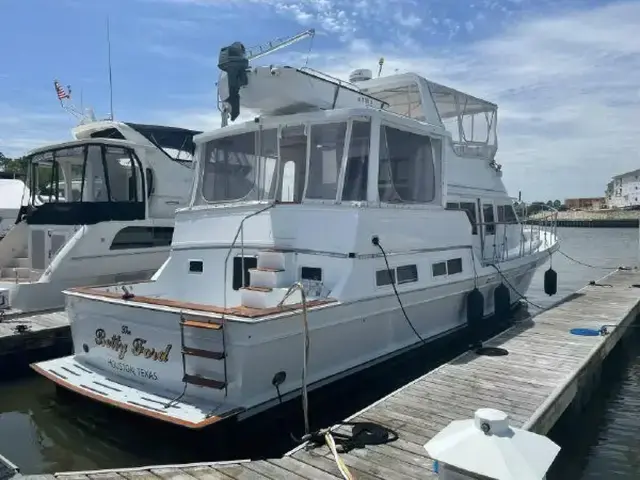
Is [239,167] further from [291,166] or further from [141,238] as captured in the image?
[141,238]

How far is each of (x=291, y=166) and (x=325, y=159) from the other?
2.19 feet

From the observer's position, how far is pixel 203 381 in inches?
191

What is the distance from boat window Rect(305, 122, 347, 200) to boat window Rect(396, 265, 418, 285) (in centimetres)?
127

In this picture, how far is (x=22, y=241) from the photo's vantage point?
11.8 m

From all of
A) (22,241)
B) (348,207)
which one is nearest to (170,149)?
(22,241)

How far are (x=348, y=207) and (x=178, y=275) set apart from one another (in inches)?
107

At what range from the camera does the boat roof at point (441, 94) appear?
29.9 feet

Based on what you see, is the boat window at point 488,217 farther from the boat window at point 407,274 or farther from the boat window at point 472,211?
the boat window at point 407,274

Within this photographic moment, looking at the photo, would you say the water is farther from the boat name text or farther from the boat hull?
the boat name text

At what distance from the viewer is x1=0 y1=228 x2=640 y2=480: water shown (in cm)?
522

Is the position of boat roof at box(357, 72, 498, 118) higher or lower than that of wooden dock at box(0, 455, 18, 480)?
higher

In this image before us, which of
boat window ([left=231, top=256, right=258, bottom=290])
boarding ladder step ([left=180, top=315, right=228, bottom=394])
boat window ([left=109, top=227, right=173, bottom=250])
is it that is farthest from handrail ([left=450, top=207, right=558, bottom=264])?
boat window ([left=109, top=227, right=173, bottom=250])

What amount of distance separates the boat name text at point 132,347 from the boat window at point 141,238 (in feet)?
17.7

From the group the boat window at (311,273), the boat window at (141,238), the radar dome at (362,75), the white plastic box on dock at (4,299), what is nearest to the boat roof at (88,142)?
the boat window at (141,238)
